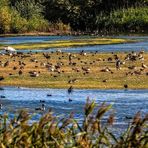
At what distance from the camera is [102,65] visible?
117ft

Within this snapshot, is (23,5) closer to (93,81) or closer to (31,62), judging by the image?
(31,62)

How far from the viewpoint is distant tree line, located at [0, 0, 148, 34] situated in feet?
260

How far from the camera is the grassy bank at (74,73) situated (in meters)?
28.4

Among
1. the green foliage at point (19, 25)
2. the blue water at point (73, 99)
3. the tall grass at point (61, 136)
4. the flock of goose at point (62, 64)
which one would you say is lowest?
the green foliage at point (19, 25)

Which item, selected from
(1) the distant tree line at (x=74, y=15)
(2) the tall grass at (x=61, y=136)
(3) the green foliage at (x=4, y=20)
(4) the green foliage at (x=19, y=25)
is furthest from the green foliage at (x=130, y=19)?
(2) the tall grass at (x=61, y=136)

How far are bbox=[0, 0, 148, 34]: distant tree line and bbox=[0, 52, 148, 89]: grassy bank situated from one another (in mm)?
38679

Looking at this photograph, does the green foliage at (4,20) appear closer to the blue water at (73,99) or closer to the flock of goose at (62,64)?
the flock of goose at (62,64)

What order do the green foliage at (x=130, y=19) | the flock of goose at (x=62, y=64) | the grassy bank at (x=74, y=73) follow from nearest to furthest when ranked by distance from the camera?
the grassy bank at (x=74, y=73) < the flock of goose at (x=62, y=64) < the green foliage at (x=130, y=19)

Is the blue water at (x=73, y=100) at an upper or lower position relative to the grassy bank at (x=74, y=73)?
upper

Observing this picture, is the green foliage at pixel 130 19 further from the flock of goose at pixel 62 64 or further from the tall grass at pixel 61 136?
the tall grass at pixel 61 136

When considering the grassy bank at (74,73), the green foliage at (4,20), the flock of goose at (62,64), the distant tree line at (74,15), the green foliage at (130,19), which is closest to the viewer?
the grassy bank at (74,73)

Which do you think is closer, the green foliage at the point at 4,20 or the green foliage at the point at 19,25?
the green foliage at the point at 4,20

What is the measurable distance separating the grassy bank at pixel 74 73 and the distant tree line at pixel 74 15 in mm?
38679

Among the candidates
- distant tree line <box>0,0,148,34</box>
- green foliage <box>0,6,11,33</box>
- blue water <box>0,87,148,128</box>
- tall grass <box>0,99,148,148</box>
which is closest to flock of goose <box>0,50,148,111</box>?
blue water <box>0,87,148,128</box>
